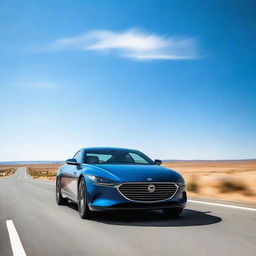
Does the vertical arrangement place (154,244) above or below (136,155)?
below

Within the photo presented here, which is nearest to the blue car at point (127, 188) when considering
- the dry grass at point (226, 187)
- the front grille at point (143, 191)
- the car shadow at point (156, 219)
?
the front grille at point (143, 191)

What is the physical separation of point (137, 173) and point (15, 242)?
258 centimetres

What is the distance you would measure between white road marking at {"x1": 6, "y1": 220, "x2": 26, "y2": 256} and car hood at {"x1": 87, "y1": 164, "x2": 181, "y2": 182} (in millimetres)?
1855

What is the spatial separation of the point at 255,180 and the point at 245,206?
418cm

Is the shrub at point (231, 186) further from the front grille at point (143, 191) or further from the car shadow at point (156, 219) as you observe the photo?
the front grille at point (143, 191)

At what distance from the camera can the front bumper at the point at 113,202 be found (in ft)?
23.9

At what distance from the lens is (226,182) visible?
1438cm

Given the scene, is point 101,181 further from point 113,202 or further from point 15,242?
point 15,242

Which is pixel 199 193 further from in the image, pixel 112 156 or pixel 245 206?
pixel 112 156

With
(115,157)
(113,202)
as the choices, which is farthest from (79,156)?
→ (113,202)

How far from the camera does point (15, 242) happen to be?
233 inches

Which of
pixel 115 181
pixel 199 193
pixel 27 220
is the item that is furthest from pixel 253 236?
pixel 199 193

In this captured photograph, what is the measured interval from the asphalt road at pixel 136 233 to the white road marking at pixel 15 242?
2.3 inches

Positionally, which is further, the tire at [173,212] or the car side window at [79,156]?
the car side window at [79,156]
